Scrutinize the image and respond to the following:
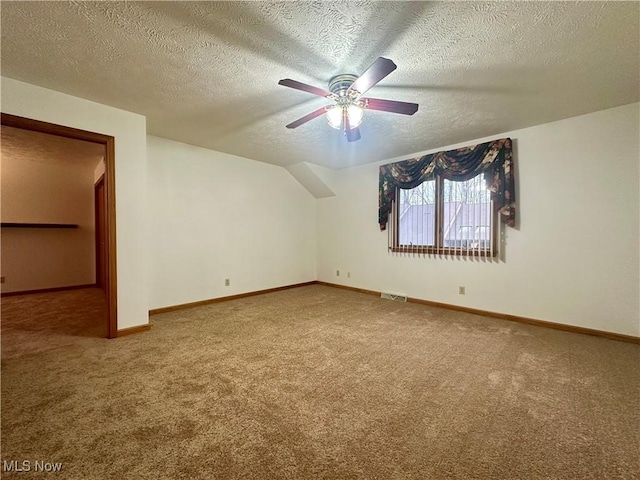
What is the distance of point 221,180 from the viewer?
14.5ft

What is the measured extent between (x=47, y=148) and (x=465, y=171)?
6334mm

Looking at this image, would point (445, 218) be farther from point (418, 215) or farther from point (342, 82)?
point (342, 82)

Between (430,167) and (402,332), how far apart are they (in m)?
2.47

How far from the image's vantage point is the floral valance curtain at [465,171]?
3420 mm

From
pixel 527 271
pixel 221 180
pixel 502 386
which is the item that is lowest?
pixel 502 386

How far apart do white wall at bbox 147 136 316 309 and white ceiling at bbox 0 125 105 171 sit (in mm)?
1141

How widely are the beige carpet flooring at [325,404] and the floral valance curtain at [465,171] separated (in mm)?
1679

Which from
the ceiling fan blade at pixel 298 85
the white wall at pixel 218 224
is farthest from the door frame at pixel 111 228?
the ceiling fan blade at pixel 298 85

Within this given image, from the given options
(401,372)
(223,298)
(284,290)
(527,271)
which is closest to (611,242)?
(527,271)

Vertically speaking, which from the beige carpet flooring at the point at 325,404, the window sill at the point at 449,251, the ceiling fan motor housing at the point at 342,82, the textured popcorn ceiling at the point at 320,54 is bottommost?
the beige carpet flooring at the point at 325,404

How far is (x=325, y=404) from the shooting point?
5.79 ft

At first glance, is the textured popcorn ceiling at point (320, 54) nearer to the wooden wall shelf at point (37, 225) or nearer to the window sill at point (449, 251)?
the window sill at point (449, 251)

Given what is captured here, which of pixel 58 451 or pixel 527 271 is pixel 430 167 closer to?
pixel 527 271

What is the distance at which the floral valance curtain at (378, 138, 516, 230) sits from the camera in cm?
342
